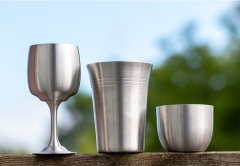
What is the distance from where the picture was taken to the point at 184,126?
1412mm

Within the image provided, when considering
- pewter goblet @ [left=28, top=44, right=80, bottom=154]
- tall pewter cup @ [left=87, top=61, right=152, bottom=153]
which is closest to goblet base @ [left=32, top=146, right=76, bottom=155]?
pewter goblet @ [left=28, top=44, right=80, bottom=154]

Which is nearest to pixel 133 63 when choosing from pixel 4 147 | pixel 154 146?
pixel 154 146

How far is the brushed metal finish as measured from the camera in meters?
1.41

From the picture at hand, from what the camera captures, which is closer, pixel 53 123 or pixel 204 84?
pixel 53 123

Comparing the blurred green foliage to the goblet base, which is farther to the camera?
the blurred green foliage

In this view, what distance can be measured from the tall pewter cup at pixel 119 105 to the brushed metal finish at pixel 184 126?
0.09 m

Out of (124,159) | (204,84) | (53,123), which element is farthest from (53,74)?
(204,84)

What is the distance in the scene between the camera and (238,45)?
16688mm

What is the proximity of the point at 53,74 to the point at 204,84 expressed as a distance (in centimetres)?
1579

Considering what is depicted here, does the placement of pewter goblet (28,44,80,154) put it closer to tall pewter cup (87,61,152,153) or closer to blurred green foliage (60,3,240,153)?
tall pewter cup (87,61,152,153)

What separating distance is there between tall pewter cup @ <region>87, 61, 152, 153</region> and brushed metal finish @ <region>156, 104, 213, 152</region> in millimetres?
91

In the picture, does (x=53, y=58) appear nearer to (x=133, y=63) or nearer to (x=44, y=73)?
(x=44, y=73)

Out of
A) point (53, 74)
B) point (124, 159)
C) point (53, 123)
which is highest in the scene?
point (53, 74)

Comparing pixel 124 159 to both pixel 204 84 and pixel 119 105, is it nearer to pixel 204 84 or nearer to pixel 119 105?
pixel 119 105
